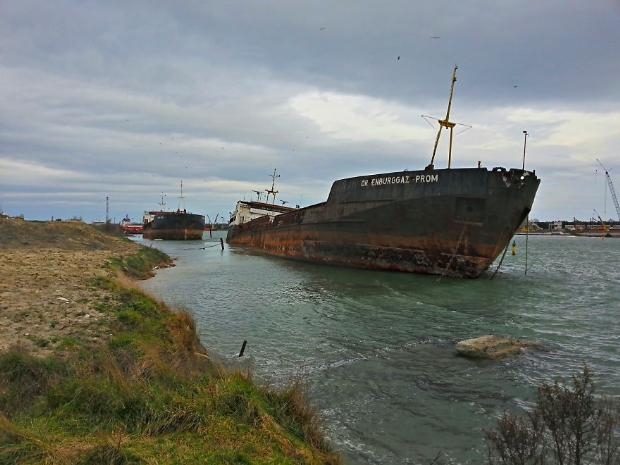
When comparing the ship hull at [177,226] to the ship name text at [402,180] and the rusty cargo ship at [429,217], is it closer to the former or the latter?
the rusty cargo ship at [429,217]

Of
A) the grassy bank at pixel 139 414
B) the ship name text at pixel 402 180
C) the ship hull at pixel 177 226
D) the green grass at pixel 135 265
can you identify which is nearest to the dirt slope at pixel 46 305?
the grassy bank at pixel 139 414

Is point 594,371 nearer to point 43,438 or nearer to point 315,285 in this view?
point 43,438

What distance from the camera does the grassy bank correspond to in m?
3.36

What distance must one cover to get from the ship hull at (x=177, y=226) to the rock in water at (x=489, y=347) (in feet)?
213

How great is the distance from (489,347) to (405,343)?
5.61 feet

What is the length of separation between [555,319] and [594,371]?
4.94 meters

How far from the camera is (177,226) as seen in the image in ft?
231

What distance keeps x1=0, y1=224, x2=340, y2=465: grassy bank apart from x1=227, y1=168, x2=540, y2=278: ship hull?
619 inches

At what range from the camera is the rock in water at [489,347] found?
8.59m

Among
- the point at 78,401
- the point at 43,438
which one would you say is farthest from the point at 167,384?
the point at 43,438

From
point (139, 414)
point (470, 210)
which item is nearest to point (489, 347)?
point (139, 414)

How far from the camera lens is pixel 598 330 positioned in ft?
36.7

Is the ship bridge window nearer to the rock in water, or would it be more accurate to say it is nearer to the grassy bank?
the rock in water

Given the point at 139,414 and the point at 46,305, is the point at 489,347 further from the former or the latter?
the point at 46,305
